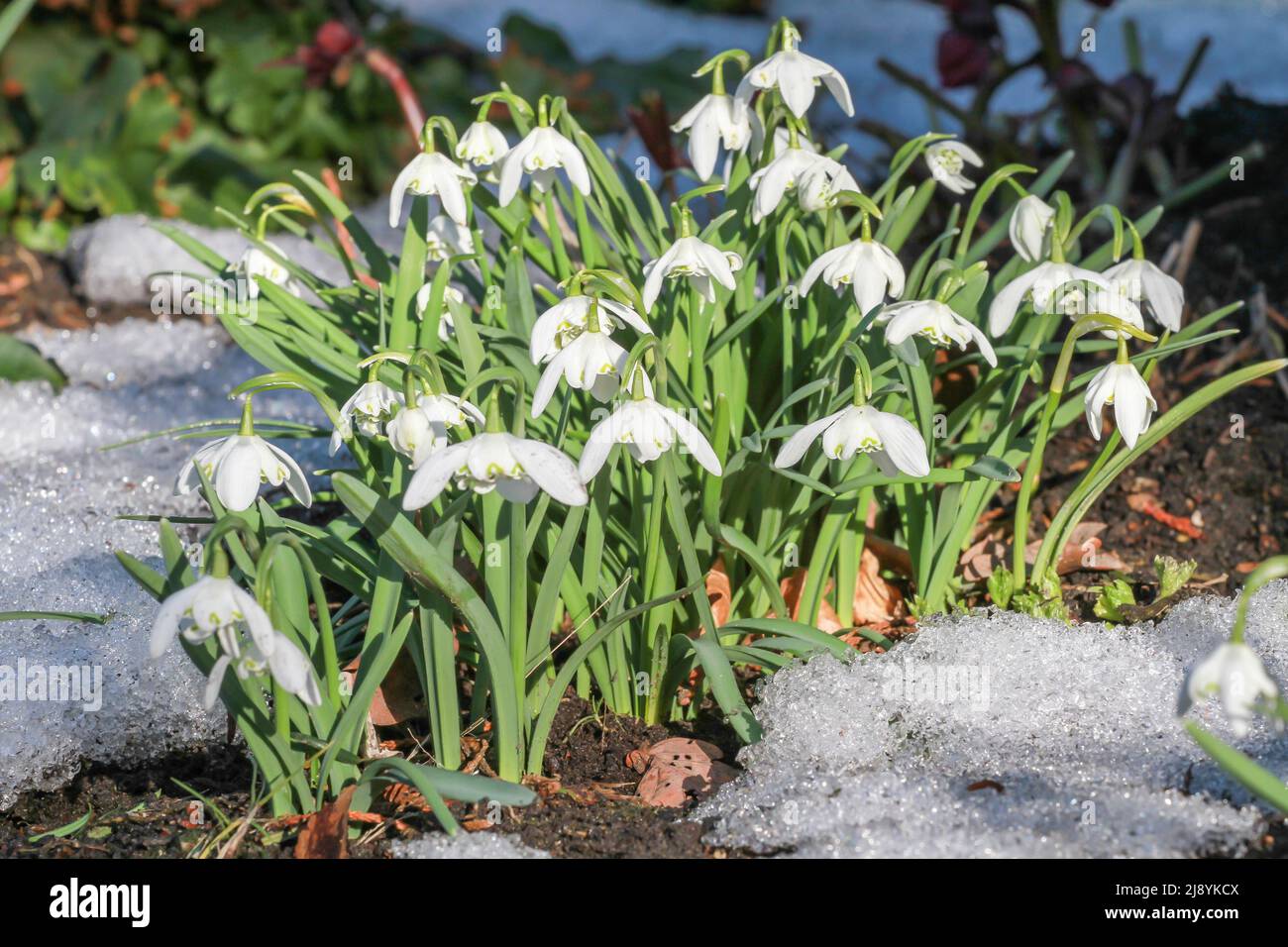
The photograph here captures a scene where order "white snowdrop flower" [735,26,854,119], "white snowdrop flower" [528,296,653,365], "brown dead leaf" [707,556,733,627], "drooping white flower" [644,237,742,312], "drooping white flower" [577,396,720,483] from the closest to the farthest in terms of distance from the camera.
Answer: "drooping white flower" [577,396,720,483] < "white snowdrop flower" [528,296,653,365] < "drooping white flower" [644,237,742,312] < "white snowdrop flower" [735,26,854,119] < "brown dead leaf" [707,556,733,627]

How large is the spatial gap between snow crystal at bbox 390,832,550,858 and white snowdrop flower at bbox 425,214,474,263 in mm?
813

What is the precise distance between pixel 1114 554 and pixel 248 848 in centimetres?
134

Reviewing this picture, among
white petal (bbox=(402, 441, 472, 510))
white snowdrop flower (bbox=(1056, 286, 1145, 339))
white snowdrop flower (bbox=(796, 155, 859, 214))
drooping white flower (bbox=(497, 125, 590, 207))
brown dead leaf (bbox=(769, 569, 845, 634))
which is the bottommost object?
brown dead leaf (bbox=(769, 569, 845, 634))

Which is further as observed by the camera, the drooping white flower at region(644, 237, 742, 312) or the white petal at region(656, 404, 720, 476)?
the drooping white flower at region(644, 237, 742, 312)

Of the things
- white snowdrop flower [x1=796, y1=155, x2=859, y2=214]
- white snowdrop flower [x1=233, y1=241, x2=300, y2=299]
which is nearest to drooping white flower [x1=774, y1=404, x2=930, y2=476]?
white snowdrop flower [x1=796, y1=155, x2=859, y2=214]

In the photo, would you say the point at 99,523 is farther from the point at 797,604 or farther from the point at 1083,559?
the point at 1083,559

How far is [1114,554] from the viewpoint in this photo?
6.41 ft

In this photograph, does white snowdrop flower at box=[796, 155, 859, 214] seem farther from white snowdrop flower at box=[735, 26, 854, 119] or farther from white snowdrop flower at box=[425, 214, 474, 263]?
white snowdrop flower at box=[425, 214, 474, 263]

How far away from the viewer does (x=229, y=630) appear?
113 centimetres

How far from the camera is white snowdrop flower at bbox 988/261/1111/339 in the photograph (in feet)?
4.94

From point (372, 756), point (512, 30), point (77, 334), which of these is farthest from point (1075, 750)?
point (512, 30)

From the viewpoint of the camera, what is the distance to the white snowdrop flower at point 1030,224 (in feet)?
5.35

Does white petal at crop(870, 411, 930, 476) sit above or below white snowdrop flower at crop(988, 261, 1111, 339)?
below
